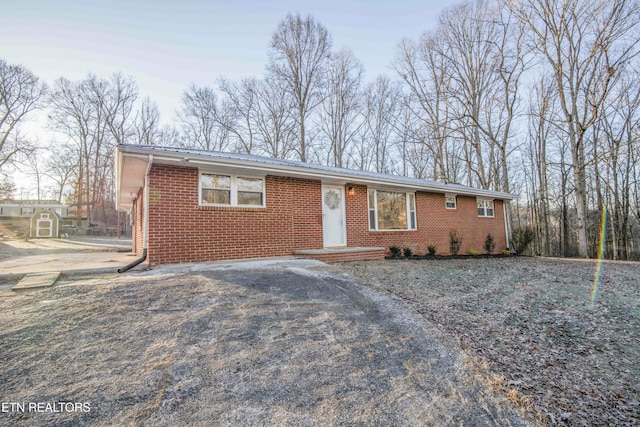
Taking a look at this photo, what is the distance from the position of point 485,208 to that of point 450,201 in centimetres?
264

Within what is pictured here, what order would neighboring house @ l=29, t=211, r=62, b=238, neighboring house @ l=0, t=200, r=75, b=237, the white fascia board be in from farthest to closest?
neighboring house @ l=0, t=200, r=75, b=237
neighboring house @ l=29, t=211, r=62, b=238
the white fascia board

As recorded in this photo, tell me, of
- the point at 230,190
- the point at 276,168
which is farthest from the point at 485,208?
the point at 230,190

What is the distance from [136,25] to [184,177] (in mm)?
5248

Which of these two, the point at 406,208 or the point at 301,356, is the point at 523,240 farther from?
the point at 301,356

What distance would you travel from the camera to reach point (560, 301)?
4.60 metres

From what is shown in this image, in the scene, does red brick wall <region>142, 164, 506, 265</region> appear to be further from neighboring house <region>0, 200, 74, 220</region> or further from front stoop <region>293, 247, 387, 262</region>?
neighboring house <region>0, 200, 74, 220</region>

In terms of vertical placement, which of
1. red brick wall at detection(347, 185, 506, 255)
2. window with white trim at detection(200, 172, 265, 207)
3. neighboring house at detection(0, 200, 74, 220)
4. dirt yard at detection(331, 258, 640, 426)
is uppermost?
neighboring house at detection(0, 200, 74, 220)

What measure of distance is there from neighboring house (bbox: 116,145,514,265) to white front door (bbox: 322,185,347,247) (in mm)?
29

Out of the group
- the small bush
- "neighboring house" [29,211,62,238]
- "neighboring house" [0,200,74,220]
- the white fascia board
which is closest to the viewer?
the white fascia board

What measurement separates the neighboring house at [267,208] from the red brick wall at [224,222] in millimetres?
19

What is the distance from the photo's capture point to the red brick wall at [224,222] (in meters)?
5.68

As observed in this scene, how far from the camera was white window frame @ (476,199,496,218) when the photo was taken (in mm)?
12427

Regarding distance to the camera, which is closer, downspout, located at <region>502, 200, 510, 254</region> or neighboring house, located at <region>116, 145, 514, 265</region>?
neighboring house, located at <region>116, 145, 514, 265</region>

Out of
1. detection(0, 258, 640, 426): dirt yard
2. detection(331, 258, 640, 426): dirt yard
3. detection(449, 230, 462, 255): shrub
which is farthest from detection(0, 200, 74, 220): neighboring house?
detection(331, 258, 640, 426): dirt yard
